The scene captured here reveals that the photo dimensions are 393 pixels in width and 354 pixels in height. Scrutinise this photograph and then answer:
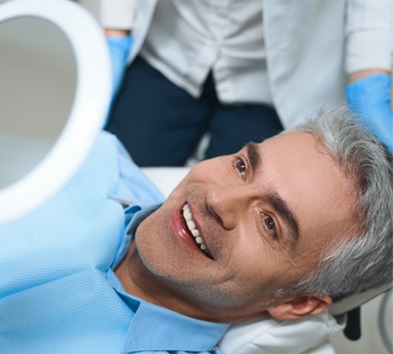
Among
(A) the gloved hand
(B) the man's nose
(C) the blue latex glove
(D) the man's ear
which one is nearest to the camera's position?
(B) the man's nose

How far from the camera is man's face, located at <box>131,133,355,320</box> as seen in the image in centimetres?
95

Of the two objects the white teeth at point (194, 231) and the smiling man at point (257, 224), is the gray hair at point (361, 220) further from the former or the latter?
the white teeth at point (194, 231)

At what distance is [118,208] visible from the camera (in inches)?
44.8

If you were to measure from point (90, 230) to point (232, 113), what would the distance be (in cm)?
65

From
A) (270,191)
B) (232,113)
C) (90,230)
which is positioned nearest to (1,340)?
(90,230)

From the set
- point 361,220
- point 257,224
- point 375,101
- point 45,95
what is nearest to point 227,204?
point 257,224

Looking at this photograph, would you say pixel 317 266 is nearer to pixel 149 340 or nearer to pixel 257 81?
pixel 149 340

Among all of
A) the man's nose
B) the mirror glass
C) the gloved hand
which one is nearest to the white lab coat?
the gloved hand

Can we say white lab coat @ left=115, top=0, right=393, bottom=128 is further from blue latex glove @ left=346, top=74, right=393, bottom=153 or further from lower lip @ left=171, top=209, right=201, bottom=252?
lower lip @ left=171, top=209, right=201, bottom=252

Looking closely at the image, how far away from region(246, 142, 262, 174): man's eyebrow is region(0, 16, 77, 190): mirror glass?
0.36 meters

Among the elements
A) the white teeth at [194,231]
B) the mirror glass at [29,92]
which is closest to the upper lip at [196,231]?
the white teeth at [194,231]

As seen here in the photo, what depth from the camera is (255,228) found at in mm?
964

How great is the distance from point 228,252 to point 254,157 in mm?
182

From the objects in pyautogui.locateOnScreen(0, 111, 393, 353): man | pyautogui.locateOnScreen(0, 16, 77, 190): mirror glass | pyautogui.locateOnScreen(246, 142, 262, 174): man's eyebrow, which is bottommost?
pyautogui.locateOnScreen(0, 111, 393, 353): man
